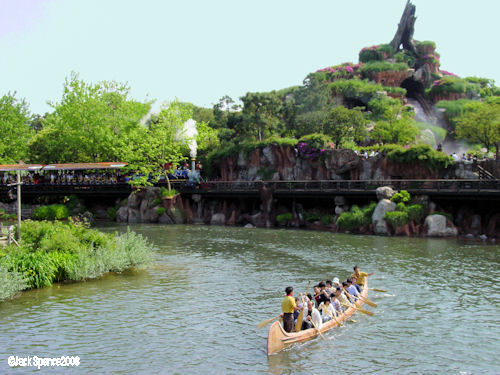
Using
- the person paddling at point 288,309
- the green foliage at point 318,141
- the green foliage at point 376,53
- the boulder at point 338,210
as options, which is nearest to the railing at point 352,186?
the boulder at point 338,210

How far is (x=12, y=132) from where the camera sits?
7069 centimetres

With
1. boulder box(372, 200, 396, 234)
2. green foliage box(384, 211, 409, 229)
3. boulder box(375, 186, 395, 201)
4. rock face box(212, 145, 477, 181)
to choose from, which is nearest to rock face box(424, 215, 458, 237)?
green foliage box(384, 211, 409, 229)

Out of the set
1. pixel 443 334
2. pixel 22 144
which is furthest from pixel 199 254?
pixel 22 144

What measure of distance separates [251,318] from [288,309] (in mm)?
3664

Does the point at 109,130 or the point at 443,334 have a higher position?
the point at 109,130

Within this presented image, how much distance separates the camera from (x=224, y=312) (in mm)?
19891

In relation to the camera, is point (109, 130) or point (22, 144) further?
point (22, 144)

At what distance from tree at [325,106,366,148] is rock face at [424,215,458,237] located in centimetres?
2108

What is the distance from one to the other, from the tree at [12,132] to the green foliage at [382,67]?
175 feet

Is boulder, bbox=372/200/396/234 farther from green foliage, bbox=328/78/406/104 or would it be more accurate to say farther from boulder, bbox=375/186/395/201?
green foliage, bbox=328/78/406/104

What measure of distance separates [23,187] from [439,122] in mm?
59310

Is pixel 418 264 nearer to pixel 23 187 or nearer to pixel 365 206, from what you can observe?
pixel 365 206

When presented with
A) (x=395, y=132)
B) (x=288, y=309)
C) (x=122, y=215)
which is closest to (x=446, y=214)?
(x=395, y=132)

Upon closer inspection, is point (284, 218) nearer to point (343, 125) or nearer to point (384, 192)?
point (384, 192)
